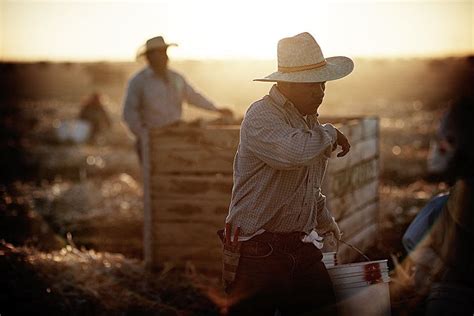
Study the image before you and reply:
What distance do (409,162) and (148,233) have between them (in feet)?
31.9

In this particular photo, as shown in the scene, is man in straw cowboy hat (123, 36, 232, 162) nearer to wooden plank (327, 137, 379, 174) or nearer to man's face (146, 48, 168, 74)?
man's face (146, 48, 168, 74)

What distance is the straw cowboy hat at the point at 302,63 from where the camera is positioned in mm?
4207

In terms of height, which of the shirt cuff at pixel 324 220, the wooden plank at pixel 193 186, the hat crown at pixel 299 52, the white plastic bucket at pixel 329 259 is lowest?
the wooden plank at pixel 193 186

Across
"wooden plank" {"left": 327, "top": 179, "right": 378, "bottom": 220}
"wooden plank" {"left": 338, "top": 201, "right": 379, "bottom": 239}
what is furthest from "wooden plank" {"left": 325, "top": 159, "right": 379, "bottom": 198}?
"wooden plank" {"left": 338, "top": 201, "right": 379, "bottom": 239}

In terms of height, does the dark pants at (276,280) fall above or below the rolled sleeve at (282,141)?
below

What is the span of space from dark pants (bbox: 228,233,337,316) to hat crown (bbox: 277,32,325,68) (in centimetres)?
90

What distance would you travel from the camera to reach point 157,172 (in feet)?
24.9

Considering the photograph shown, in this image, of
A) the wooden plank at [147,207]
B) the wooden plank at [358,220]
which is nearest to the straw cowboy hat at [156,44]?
the wooden plank at [147,207]

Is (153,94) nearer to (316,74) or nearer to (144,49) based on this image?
(144,49)

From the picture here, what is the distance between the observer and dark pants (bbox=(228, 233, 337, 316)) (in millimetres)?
4242

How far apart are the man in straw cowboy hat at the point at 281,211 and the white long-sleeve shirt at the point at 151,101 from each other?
4302 millimetres

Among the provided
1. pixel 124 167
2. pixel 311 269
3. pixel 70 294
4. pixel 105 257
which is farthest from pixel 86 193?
pixel 311 269

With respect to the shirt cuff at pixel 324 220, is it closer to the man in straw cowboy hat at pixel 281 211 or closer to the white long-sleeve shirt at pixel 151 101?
the man in straw cowboy hat at pixel 281 211

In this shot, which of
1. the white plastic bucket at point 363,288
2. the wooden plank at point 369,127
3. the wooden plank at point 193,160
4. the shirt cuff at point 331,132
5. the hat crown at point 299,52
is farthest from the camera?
the wooden plank at point 369,127
